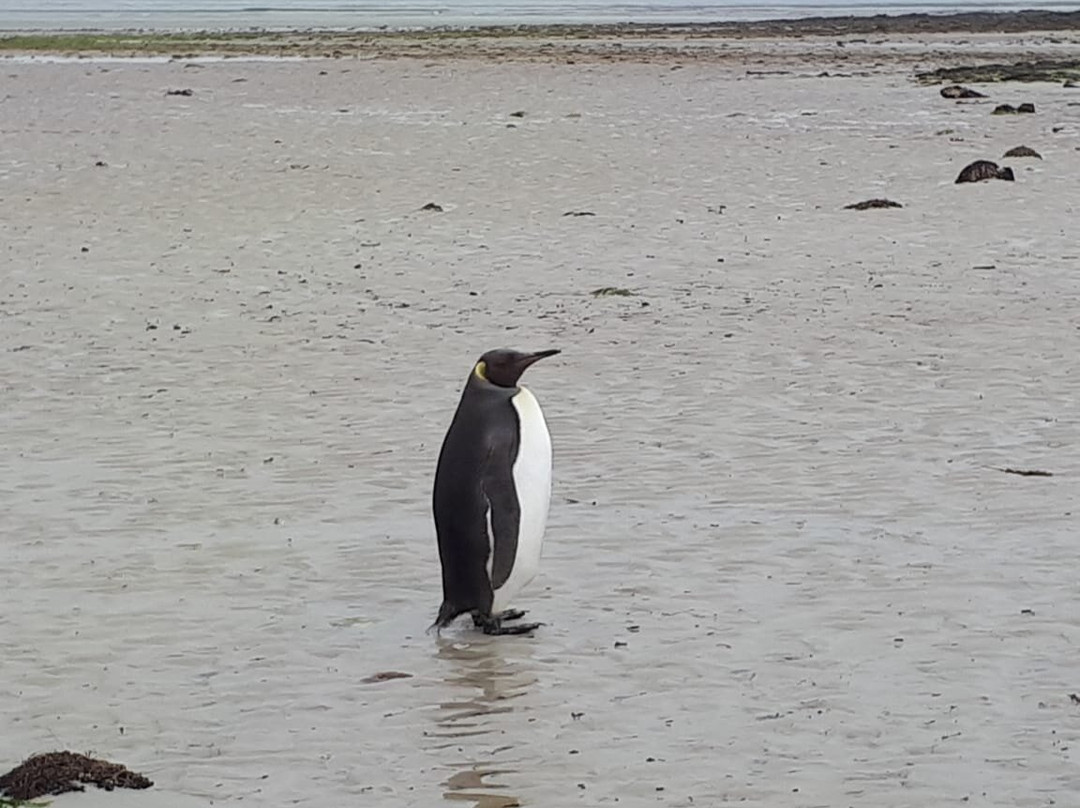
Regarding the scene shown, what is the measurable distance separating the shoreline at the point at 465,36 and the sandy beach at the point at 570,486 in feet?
86.6

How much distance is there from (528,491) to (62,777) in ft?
5.91

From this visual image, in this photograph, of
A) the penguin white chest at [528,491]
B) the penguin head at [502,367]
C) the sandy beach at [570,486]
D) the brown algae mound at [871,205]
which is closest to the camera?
the sandy beach at [570,486]

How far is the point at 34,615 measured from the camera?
19.2 ft

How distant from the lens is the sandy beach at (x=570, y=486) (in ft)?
15.7

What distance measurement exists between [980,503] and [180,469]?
9.38ft

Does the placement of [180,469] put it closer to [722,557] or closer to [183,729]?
[722,557]

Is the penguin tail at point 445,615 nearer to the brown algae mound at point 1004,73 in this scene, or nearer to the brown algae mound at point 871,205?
the brown algae mound at point 871,205

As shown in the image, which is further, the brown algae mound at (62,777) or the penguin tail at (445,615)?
the penguin tail at (445,615)

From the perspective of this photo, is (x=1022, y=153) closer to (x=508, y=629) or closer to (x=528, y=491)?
(x=528, y=491)

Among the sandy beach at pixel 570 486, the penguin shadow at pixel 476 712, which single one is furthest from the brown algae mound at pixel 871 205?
the penguin shadow at pixel 476 712

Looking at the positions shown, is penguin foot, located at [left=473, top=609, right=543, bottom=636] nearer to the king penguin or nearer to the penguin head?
the king penguin

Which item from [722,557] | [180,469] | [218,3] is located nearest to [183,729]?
[722,557]

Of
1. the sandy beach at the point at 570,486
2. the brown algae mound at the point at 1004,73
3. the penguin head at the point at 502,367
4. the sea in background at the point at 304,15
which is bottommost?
the sea in background at the point at 304,15

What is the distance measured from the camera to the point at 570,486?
7.25m
